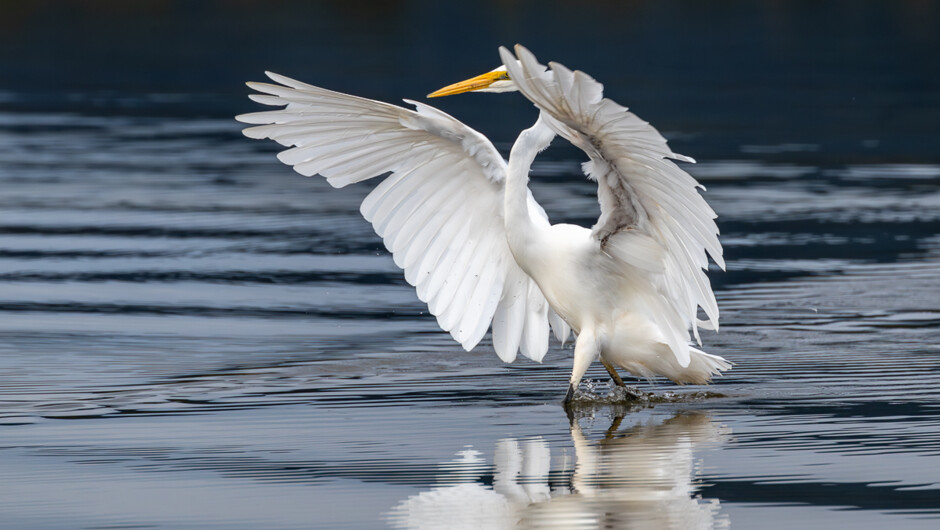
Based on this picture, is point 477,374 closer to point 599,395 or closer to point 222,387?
point 599,395

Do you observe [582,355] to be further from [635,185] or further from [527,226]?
[635,185]

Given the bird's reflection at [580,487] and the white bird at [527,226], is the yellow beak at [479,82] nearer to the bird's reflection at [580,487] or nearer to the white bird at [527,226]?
the white bird at [527,226]

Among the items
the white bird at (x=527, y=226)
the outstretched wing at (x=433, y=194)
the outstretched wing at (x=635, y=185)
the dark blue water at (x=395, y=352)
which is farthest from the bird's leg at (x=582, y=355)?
the outstretched wing at (x=433, y=194)

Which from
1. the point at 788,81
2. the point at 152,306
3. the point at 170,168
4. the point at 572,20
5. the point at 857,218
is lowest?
the point at 152,306

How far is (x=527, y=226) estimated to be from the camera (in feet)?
28.3

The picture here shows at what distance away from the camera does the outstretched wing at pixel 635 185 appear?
693cm

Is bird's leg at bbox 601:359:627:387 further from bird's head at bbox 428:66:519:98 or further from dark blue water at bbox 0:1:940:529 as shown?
bird's head at bbox 428:66:519:98

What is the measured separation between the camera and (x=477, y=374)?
9109 mm

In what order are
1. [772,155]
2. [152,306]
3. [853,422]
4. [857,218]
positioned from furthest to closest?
[772,155] → [857,218] → [152,306] → [853,422]

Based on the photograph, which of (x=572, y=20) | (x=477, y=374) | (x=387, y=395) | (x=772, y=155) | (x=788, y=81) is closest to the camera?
(x=387, y=395)

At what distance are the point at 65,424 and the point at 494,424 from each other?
1.99m

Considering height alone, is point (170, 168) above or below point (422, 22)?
below

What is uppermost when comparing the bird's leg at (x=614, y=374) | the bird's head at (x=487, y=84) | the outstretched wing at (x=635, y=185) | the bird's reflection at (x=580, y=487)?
the bird's head at (x=487, y=84)

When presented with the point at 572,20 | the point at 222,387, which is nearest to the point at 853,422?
the point at 222,387
